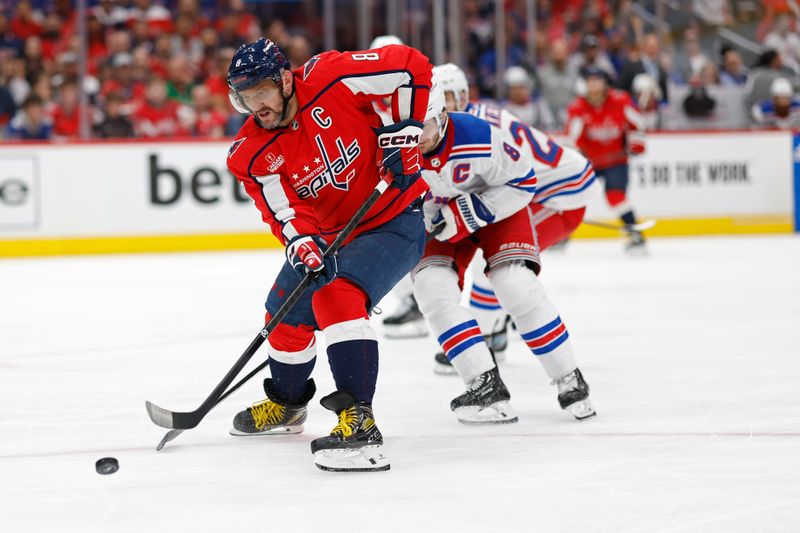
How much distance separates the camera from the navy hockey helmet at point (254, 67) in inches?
103

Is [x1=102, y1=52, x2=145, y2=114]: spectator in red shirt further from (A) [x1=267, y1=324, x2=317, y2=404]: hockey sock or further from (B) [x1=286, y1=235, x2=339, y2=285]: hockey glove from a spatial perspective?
(B) [x1=286, y1=235, x2=339, y2=285]: hockey glove

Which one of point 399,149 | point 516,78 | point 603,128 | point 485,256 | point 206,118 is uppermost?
point 516,78

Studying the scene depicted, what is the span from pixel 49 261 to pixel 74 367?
4052 millimetres

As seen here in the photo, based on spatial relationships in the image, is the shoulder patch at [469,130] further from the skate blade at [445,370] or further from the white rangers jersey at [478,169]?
the skate blade at [445,370]

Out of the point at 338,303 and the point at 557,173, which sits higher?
the point at 557,173

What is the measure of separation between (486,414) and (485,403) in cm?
3

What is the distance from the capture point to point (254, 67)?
2.61 metres

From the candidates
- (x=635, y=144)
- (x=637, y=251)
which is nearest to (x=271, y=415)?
(x=637, y=251)

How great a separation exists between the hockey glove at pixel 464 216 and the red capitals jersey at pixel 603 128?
4774mm

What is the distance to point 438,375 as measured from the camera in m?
3.84

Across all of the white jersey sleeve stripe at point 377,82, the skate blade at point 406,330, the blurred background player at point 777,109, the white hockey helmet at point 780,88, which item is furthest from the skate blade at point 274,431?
the white hockey helmet at point 780,88

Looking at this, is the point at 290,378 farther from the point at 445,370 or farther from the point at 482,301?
the point at 482,301

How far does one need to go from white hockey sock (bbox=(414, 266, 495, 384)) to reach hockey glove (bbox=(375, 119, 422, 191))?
0.42 metres

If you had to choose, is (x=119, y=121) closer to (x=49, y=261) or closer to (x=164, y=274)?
(x=49, y=261)
